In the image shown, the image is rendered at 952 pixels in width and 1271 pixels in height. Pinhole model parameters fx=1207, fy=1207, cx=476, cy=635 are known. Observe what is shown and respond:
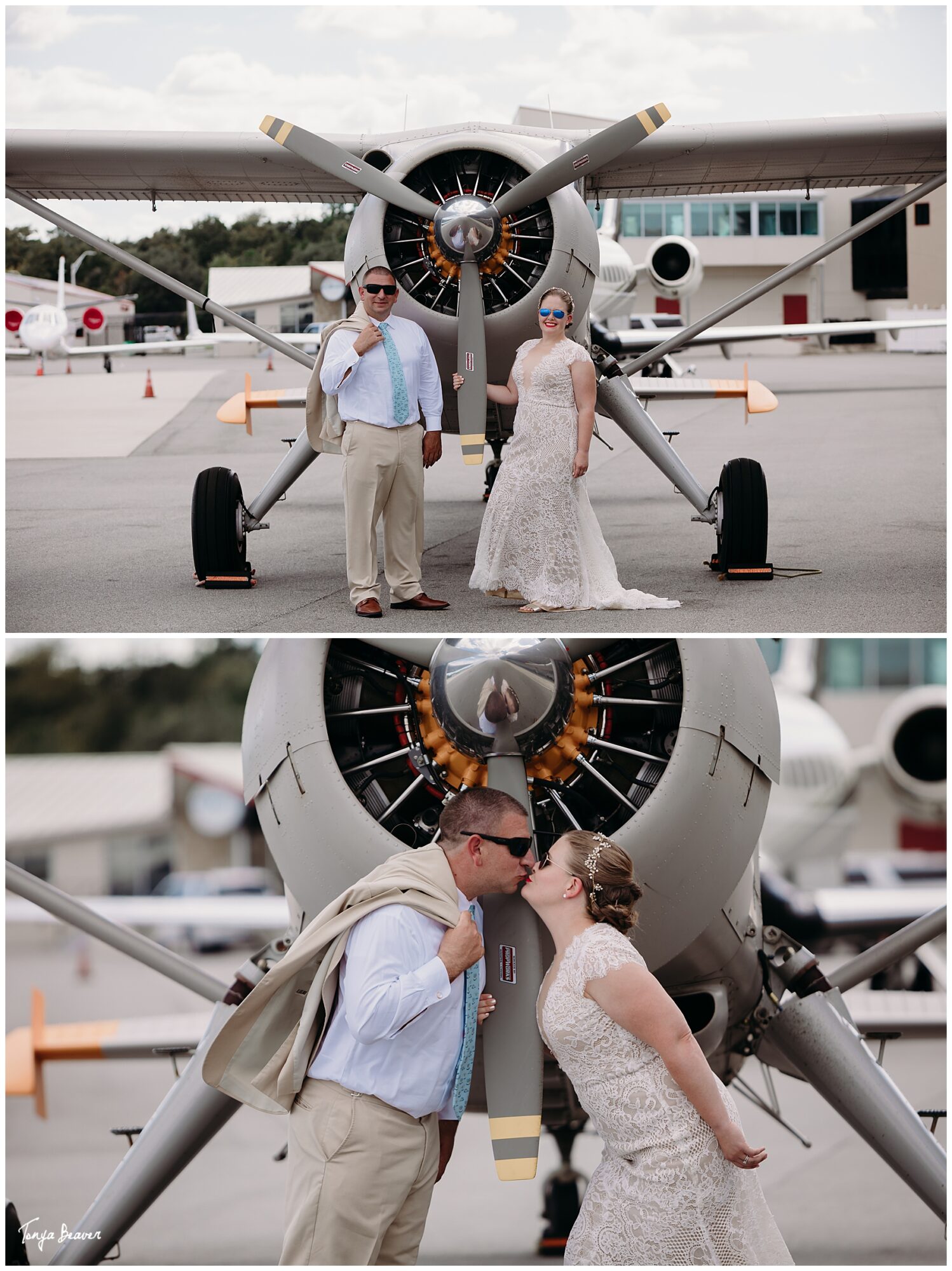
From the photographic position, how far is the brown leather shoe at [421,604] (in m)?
5.45

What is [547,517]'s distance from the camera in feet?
17.5

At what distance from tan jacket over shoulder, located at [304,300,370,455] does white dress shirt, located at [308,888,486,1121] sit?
274cm

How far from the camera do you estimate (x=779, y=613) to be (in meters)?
5.67

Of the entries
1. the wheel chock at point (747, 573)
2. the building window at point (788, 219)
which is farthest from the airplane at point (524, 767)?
the building window at point (788, 219)

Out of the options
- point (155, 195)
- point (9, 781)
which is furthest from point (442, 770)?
point (9, 781)

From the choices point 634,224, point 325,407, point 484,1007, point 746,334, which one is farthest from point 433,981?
point 634,224

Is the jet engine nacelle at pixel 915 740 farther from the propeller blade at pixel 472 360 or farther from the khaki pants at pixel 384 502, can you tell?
the khaki pants at pixel 384 502

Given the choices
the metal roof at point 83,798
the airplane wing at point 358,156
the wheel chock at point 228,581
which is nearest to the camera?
the wheel chock at point 228,581

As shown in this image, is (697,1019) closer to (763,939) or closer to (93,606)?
(763,939)

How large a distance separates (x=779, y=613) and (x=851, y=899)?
469cm

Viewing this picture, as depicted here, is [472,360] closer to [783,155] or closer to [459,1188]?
[783,155]

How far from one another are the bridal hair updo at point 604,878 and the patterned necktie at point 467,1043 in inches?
12.5

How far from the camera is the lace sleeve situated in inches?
105

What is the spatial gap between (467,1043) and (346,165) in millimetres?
4290
